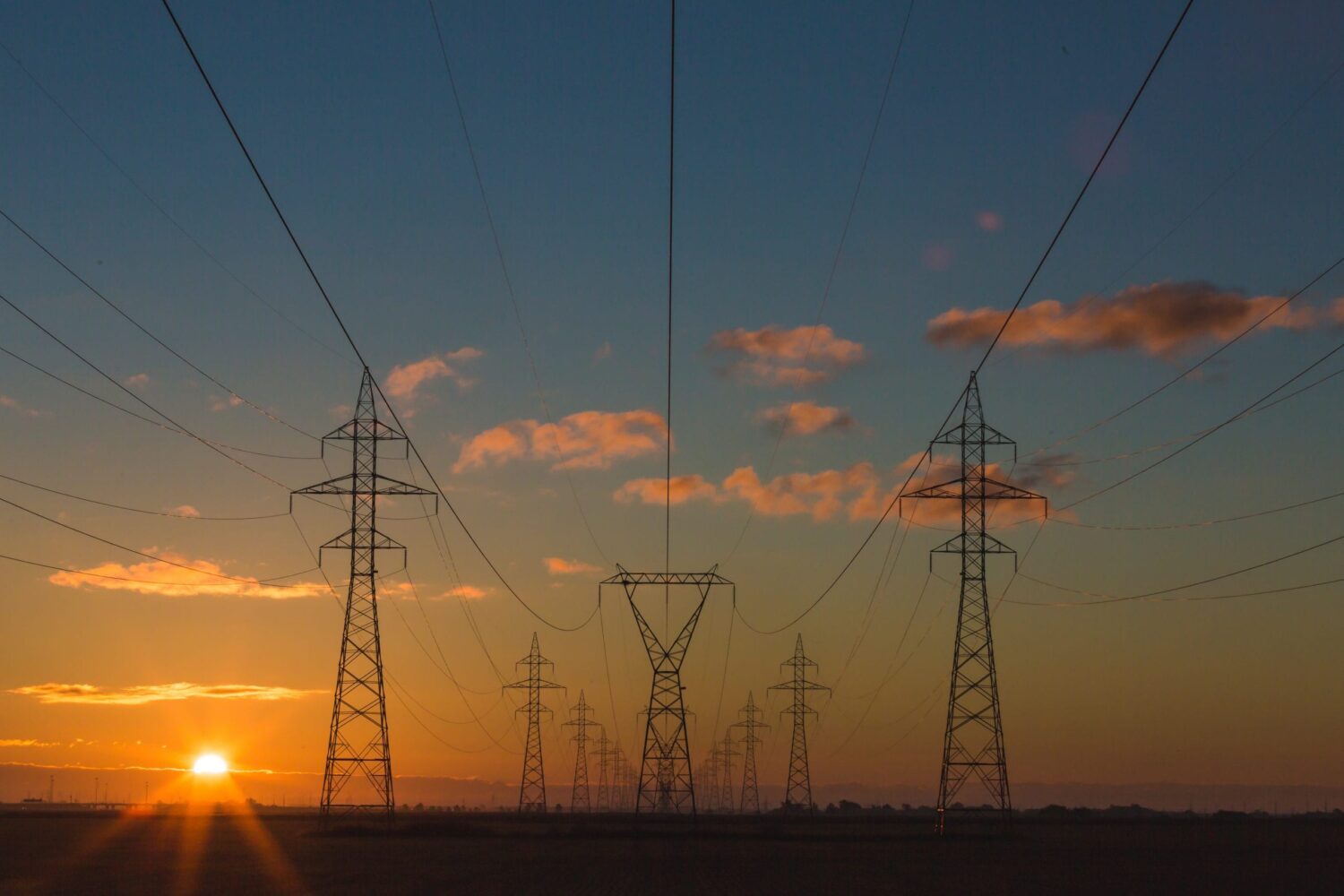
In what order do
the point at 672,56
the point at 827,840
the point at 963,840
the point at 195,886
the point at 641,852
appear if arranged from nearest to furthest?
the point at 672,56 → the point at 195,886 → the point at 641,852 → the point at 963,840 → the point at 827,840

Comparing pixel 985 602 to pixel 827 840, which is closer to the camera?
pixel 985 602

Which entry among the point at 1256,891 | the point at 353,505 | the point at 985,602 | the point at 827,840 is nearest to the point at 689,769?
the point at 827,840

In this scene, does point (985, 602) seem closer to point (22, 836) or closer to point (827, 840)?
point (827, 840)

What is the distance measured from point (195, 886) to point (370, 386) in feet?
95.7

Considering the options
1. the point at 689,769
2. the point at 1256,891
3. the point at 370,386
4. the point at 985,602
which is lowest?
the point at 1256,891

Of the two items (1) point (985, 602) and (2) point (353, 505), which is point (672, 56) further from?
(1) point (985, 602)

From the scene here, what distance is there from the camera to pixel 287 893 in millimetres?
39844

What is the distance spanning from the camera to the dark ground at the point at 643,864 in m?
44.2

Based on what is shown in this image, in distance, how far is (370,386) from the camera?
66.9 meters

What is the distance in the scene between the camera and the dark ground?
44.2 meters

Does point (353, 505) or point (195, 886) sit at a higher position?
point (353, 505)

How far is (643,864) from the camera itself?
2254 inches

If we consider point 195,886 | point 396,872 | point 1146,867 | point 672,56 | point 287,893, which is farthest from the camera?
point 1146,867

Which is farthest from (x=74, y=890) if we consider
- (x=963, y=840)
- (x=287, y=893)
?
(x=963, y=840)
